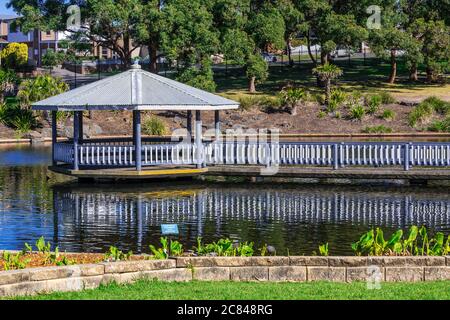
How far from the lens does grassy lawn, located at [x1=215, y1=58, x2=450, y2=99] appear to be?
243 feet

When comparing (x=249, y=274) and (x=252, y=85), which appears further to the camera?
(x=252, y=85)

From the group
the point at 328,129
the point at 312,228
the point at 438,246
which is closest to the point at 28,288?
the point at 438,246

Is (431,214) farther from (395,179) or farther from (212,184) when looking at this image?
(212,184)

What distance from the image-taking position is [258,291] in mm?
13945

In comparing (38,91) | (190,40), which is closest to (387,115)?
(190,40)

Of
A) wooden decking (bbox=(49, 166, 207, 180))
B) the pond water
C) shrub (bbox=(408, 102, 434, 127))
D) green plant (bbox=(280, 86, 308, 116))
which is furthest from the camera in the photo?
green plant (bbox=(280, 86, 308, 116))

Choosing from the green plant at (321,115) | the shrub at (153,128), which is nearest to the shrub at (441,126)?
the green plant at (321,115)

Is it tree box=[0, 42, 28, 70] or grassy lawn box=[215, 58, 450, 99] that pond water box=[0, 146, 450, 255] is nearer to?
grassy lawn box=[215, 58, 450, 99]

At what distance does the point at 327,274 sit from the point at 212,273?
6.31 ft

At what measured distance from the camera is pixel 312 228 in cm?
2398

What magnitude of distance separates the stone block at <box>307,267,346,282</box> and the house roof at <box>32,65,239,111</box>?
1994 centimetres

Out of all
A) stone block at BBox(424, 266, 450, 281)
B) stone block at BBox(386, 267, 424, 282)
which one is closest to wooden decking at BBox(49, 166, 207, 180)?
stone block at BBox(386, 267, 424, 282)

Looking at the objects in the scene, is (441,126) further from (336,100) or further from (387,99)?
(336,100)
